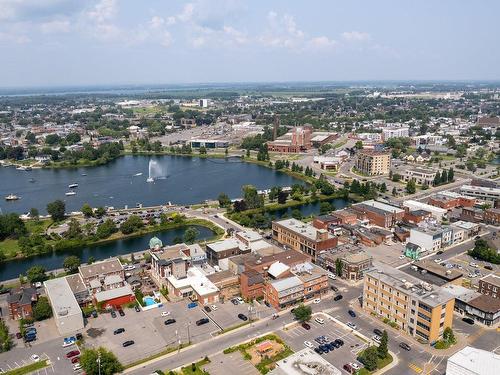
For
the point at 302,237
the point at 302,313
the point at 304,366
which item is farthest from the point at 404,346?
the point at 302,237

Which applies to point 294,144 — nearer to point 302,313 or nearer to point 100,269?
point 100,269

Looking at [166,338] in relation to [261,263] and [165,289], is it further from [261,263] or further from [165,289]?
[261,263]

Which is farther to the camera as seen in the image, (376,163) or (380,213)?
(376,163)

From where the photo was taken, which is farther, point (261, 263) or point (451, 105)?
point (451, 105)

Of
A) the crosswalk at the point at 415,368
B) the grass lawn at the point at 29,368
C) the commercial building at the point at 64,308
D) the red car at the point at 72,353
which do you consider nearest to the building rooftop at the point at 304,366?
the crosswalk at the point at 415,368

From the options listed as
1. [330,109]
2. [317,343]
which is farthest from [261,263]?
[330,109]

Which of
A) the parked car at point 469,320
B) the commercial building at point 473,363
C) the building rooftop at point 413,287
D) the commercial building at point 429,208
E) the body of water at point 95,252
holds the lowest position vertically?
the body of water at point 95,252

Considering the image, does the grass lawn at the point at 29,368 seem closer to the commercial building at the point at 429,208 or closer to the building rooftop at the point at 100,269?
the building rooftop at the point at 100,269
